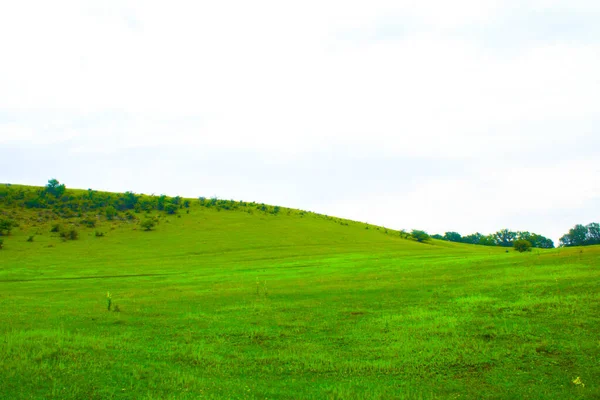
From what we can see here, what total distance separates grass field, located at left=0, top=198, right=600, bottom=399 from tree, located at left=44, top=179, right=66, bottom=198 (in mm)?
53771

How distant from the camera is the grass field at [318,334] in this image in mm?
12034

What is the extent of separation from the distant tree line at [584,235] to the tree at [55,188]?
12308 cm

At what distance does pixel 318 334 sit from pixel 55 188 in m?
86.6

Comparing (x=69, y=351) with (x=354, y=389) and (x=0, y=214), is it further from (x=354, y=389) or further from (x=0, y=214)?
(x=0, y=214)

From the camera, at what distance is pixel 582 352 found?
13992 millimetres

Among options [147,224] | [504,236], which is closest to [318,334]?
[147,224]

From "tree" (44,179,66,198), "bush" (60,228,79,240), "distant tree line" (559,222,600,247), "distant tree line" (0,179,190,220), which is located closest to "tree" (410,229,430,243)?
"distant tree line" (559,222,600,247)

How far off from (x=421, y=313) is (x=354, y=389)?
9.41 m

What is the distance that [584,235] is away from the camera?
375 ft

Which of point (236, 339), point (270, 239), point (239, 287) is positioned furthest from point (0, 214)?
point (236, 339)

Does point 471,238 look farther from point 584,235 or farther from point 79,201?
point 79,201

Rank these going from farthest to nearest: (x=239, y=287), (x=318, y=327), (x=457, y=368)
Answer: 1. (x=239, y=287)
2. (x=318, y=327)
3. (x=457, y=368)

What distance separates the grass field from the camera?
39.5 ft

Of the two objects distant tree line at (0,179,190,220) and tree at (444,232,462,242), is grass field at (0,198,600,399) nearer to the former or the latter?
distant tree line at (0,179,190,220)
